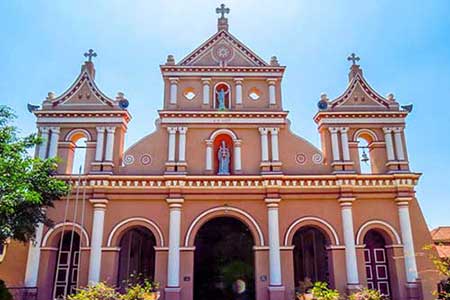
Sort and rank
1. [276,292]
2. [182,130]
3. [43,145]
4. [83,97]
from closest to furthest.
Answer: [276,292], [43,145], [182,130], [83,97]

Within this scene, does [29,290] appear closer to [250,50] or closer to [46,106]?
[46,106]

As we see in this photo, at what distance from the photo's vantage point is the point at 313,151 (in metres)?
20.3

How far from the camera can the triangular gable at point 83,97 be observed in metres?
20.6

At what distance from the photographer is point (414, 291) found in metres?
17.8

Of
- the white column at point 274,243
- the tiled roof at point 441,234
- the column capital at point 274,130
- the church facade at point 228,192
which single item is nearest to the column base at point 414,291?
the church facade at point 228,192

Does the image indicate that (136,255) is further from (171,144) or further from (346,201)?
(346,201)

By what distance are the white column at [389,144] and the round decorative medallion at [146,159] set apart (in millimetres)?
11502

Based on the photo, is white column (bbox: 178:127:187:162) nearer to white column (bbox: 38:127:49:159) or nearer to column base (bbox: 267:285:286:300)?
white column (bbox: 38:127:49:159)

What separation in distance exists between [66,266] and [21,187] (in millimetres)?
5865

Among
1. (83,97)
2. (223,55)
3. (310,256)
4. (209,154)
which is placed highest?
(223,55)

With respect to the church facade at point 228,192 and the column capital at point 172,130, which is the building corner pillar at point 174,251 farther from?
the column capital at point 172,130

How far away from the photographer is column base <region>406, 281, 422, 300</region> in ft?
58.3

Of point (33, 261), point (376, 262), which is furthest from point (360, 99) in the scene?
point (33, 261)

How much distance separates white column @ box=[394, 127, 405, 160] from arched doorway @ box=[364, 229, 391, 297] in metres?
3.84
